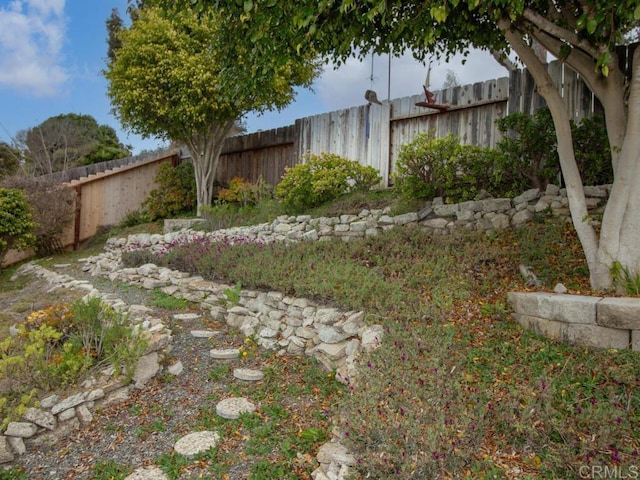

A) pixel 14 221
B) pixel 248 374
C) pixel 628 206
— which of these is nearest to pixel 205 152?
pixel 14 221

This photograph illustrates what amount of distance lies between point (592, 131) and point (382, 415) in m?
4.62

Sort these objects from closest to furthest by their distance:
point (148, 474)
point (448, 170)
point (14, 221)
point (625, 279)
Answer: point (148, 474) → point (625, 279) → point (448, 170) → point (14, 221)

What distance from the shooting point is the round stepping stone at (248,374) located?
3.64 meters

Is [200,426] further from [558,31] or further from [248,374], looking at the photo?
[558,31]

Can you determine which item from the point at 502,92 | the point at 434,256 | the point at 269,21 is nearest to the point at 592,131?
the point at 502,92

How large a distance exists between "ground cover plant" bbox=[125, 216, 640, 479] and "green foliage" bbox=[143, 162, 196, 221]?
6870mm

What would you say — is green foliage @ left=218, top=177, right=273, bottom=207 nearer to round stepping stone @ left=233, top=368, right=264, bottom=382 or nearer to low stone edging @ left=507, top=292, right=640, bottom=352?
round stepping stone @ left=233, top=368, right=264, bottom=382

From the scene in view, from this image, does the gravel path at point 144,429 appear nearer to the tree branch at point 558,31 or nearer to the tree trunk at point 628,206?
the tree trunk at point 628,206

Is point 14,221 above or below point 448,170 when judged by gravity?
below

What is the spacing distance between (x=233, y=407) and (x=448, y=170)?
4185 mm

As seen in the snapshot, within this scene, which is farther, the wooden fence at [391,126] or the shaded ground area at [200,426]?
the wooden fence at [391,126]

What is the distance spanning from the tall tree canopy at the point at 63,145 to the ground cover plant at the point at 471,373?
778 inches

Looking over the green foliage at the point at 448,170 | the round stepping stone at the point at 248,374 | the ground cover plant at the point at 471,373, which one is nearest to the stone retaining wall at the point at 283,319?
the ground cover plant at the point at 471,373

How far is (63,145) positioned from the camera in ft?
71.9
